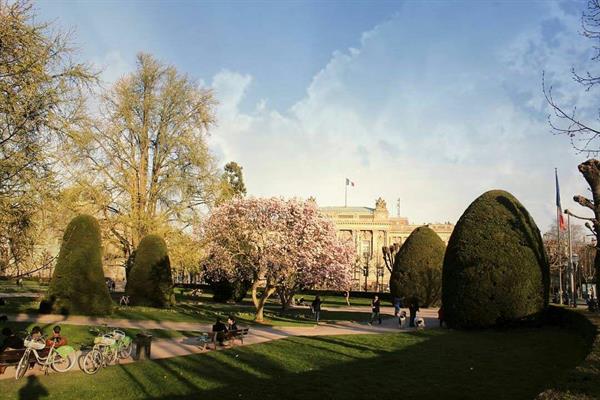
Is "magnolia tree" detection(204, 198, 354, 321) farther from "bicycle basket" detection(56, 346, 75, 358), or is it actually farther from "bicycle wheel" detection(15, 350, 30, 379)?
"bicycle wheel" detection(15, 350, 30, 379)

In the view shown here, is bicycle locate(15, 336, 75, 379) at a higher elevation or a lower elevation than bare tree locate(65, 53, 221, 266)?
lower

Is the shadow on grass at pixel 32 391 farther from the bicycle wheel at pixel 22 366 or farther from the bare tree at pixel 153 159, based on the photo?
the bare tree at pixel 153 159

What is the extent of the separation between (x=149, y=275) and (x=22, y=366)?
2008 centimetres

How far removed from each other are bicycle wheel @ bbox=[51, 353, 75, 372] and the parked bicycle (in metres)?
0.33

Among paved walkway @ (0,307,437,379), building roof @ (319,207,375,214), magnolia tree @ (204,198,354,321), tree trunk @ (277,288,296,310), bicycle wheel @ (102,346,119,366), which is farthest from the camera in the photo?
building roof @ (319,207,375,214)

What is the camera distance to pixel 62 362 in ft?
44.0

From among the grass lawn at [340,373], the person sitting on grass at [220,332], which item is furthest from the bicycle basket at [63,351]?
the person sitting on grass at [220,332]

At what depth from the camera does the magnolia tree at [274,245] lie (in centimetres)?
2742

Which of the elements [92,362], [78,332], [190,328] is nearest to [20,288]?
[190,328]

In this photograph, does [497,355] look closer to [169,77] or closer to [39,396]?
[39,396]

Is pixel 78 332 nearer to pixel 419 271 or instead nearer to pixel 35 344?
pixel 35 344

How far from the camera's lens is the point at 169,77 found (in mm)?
37000

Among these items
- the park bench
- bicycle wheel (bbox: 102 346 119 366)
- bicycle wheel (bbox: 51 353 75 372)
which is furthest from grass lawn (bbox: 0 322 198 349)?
bicycle wheel (bbox: 51 353 75 372)

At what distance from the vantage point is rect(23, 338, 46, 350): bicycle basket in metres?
12.6
